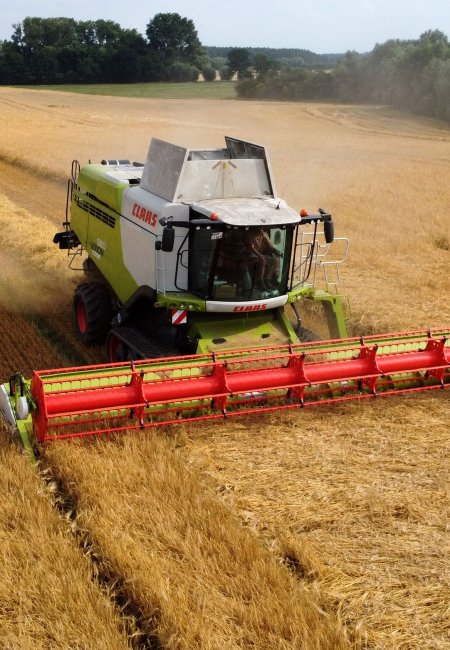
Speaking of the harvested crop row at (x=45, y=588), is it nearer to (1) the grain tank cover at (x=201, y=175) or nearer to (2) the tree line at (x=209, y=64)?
(1) the grain tank cover at (x=201, y=175)

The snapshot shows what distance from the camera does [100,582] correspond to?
452 centimetres

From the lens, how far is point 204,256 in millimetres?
7148

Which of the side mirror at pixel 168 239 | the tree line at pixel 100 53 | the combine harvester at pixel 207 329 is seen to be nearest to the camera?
the combine harvester at pixel 207 329

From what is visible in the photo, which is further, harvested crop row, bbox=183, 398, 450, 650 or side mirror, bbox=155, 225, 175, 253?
side mirror, bbox=155, 225, 175, 253

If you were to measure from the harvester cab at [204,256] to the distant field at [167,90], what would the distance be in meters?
36.3

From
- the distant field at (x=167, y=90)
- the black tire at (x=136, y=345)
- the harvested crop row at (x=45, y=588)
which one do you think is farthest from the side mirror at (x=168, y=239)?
the distant field at (x=167, y=90)

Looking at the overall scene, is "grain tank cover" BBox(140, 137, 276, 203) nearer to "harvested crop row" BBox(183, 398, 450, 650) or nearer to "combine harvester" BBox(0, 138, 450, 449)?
"combine harvester" BBox(0, 138, 450, 449)

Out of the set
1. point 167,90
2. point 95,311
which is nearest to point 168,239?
point 95,311

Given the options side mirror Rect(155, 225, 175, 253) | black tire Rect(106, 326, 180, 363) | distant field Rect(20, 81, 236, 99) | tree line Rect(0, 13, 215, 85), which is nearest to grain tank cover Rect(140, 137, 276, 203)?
side mirror Rect(155, 225, 175, 253)

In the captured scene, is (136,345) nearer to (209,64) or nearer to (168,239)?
(168,239)

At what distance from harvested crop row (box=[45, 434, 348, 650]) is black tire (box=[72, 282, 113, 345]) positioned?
2.68 metres

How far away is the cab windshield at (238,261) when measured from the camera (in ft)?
23.0

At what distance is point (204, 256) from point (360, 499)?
271cm

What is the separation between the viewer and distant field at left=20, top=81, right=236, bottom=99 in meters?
44.2
